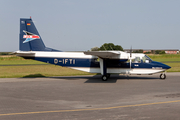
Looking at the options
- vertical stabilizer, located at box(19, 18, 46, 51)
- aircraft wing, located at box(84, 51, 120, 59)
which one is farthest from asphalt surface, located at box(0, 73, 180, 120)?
vertical stabilizer, located at box(19, 18, 46, 51)

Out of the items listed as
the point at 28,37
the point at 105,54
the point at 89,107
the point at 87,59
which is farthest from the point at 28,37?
the point at 89,107

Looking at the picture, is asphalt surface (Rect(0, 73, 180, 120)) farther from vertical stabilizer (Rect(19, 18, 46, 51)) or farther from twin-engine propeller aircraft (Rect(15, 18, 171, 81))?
vertical stabilizer (Rect(19, 18, 46, 51))

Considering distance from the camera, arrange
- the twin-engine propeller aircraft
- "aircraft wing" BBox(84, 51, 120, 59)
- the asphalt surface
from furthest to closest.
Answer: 1. the twin-engine propeller aircraft
2. "aircraft wing" BBox(84, 51, 120, 59)
3. the asphalt surface

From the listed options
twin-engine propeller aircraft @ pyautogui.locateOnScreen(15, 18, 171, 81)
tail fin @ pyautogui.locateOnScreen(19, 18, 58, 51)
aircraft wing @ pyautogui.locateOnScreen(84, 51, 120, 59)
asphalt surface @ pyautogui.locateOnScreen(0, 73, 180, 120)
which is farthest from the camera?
tail fin @ pyautogui.locateOnScreen(19, 18, 58, 51)

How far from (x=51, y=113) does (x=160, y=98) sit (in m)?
6.53

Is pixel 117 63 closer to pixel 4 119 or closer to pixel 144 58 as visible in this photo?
pixel 144 58

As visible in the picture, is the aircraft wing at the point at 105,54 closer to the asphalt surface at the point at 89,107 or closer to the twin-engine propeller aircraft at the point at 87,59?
the twin-engine propeller aircraft at the point at 87,59

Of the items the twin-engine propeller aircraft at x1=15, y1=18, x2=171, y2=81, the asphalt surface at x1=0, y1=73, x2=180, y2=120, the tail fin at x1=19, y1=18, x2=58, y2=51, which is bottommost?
the asphalt surface at x1=0, y1=73, x2=180, y2=120

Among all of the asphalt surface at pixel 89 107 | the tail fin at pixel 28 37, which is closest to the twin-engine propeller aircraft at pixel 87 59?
the tail fin at pixel 28 37

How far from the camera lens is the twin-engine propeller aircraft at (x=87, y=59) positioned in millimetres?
20062

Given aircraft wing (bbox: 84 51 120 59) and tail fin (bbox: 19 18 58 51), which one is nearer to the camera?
aircraft wing (bbox: 84 51 120 59)

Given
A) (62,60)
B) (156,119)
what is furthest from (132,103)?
(62,60)

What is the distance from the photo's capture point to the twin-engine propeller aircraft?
65.8 ft

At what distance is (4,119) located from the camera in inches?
311
